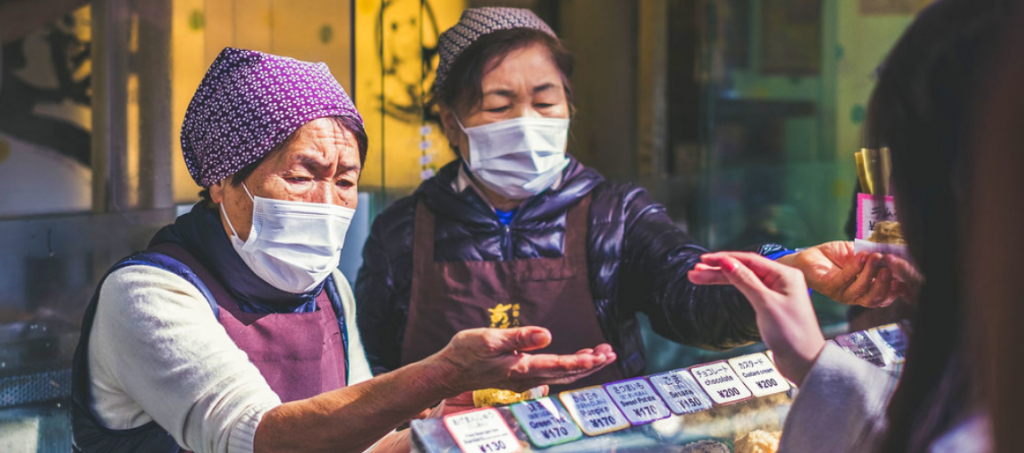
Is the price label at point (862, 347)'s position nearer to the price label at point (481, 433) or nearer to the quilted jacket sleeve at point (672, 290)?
the quilted jacket sleeve at point (672, 290)

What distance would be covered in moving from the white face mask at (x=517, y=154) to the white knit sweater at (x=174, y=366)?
972 millimetres

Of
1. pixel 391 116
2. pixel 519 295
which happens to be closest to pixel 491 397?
pixel 519 295

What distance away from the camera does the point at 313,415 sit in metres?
1.62

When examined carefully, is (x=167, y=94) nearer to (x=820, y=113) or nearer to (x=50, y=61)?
(x=50, y=61)

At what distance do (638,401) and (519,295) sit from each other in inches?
38.7

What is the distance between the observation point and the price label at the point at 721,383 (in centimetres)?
164

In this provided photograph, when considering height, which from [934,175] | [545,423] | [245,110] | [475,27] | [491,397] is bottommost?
[491,397]

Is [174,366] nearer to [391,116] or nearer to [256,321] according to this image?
[256,321]

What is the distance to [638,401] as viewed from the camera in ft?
5.08

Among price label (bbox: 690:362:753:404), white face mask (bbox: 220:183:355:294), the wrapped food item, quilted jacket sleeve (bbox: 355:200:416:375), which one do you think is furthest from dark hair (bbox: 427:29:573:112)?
price label (bbox: 690:362:753:404)


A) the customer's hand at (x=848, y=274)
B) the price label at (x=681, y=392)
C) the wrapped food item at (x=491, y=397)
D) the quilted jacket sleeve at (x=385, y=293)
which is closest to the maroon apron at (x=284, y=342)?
the wrapped food item at (x=491, y=397)

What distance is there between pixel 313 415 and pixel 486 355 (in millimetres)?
365

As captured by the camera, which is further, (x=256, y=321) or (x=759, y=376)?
(x=256, y=321)

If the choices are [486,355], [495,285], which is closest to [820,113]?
[495,285]
